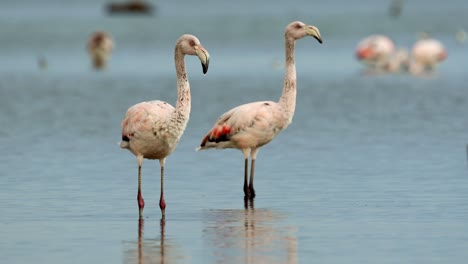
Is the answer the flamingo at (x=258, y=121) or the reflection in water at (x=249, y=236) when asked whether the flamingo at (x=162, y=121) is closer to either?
the reflection in water at (x=249, y=236)

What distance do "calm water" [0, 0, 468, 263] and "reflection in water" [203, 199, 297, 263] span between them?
0.02m

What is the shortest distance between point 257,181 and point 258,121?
4.34ft

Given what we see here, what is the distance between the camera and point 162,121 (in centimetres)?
1223

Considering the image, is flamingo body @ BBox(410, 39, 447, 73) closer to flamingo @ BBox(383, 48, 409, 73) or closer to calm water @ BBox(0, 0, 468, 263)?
flamingo @ BBox(383, 48, 409, 73)

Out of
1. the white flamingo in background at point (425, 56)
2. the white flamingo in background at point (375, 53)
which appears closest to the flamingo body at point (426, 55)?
the white flamingo in background at point (425, 56)

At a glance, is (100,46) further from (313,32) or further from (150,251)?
(150,251)

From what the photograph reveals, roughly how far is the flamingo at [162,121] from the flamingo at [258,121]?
4.89ft

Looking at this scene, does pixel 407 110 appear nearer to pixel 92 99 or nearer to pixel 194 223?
pixel 92 99

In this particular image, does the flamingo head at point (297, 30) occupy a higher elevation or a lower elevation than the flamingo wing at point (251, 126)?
higher

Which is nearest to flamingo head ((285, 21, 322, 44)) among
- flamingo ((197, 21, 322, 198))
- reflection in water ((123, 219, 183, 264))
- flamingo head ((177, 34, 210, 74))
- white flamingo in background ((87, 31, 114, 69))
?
flamingo ((197, 21, 322, 198))

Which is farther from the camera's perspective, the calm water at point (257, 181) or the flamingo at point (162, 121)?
the flamingo at point (162, 121)

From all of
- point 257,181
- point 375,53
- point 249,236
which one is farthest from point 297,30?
point 375,53

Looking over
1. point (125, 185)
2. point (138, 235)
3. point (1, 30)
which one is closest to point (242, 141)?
point (125, 185)

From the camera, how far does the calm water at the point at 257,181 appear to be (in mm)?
10547
